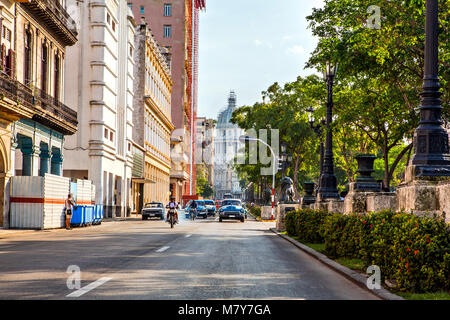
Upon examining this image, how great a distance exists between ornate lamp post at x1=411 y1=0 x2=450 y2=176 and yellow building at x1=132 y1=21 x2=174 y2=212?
6088 cm

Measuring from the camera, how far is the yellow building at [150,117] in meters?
74.2

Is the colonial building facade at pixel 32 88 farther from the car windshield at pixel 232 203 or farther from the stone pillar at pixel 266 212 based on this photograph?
the stone pillar at pixel 266 212

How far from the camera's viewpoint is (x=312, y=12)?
98.6ft

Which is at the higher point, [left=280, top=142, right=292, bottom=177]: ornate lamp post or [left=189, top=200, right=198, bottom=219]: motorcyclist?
[left=280, top=142, right=292, bottom=177]: ornate lamp post

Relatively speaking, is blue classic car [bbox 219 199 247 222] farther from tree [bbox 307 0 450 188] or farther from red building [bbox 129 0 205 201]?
red building [bbox 129 0 205 201]

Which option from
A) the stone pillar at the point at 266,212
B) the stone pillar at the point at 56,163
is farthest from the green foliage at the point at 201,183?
the stone pillar at the point at 56,163

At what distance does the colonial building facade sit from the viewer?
31172mm

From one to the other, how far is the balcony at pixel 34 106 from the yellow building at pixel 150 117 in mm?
30392

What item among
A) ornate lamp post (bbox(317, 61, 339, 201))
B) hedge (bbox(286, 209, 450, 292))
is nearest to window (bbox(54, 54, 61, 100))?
ornate lamp post (bbox(317, 61, 339, 201))

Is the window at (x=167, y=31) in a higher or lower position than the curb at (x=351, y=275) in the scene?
higher

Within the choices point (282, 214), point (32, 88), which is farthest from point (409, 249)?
point (32, 88)

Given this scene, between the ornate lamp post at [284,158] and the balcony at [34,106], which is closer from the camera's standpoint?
the balcony at [34,106]

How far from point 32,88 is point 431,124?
26.9 metres

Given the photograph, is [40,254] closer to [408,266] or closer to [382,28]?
[408,266]
